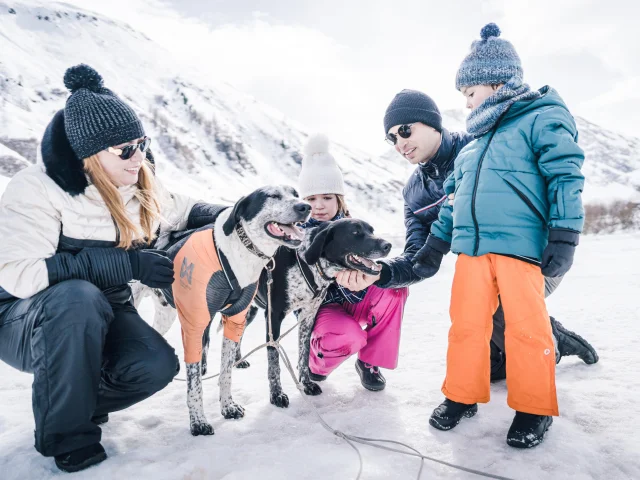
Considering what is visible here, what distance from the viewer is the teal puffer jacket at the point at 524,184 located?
177 centimetres

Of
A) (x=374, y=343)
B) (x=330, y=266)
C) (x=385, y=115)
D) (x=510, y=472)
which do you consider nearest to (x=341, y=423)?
(x=374, y=343)

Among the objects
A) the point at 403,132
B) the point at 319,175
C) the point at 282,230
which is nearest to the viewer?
the point at 282,230

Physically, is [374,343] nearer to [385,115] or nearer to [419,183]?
[419,183]

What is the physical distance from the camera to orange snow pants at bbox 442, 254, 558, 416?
177 centimetres

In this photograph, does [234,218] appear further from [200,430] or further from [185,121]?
[185,121]

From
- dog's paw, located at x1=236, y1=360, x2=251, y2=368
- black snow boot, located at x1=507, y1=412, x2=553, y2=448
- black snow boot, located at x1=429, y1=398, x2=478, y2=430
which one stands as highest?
black snow boot, located at x1=507, y1=412, x2=553, y2=448

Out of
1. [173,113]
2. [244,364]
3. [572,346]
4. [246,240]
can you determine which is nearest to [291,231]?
[246,240]

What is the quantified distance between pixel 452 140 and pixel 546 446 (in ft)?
6.33

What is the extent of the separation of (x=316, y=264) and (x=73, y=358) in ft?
4.89

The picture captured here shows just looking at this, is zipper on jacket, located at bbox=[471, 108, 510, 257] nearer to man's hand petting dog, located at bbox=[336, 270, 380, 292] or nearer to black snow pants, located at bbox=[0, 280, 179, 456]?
man's hand petting dog, located at bbox=[336, 270, 380, 292]

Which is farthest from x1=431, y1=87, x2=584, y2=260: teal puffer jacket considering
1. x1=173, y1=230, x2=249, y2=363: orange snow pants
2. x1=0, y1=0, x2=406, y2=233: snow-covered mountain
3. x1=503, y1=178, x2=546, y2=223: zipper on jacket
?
x1=0, y1=0, x2=406, y2=233: snow-covered mountain

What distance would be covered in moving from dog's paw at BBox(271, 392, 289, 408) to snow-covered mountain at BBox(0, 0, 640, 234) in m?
Result: 15.9

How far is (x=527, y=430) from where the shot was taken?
1723 mm

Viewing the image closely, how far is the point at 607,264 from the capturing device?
742 cm
